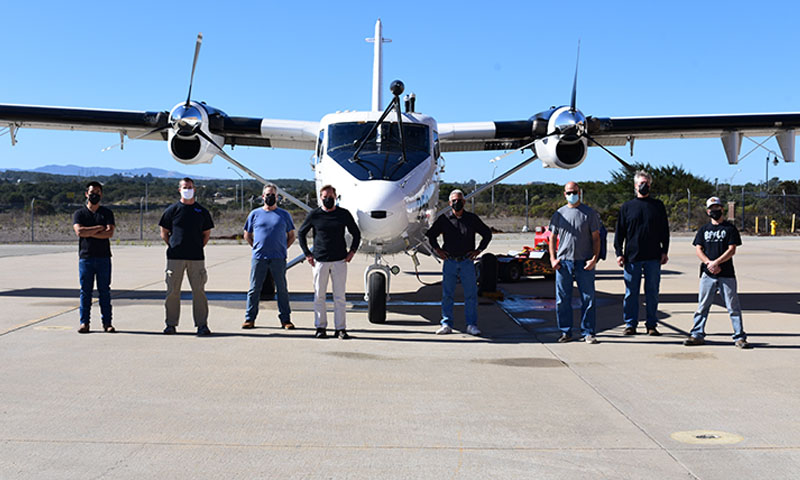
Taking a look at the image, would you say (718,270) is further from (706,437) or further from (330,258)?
(330,258)

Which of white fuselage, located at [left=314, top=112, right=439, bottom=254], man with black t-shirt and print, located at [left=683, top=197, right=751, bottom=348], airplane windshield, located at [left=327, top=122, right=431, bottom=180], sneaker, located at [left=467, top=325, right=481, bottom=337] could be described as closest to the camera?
man with black t-shirt and print, located at [left=683, top=197, right=751, bottom=348]

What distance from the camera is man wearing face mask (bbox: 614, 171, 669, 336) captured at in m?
8.42

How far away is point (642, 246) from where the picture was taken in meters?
8.43

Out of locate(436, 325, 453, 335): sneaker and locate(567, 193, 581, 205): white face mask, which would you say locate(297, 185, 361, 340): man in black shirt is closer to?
locate(436, 325, 453, 335): sneaker

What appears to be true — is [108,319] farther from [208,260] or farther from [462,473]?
[208,260]

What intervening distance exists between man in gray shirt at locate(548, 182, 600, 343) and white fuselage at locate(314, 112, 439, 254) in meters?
2.05

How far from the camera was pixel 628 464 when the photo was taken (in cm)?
415

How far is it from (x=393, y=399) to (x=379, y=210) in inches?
144

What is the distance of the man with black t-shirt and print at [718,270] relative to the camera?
7.71 m

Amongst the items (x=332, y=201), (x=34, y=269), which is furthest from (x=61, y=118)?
(x=332, y=201)

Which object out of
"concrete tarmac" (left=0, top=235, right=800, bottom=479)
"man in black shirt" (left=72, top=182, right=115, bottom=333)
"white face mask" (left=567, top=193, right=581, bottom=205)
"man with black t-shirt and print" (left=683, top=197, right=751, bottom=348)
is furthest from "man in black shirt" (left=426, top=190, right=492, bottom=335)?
"man in black shirt" (left=72, top=182, right=115, bottom=333)

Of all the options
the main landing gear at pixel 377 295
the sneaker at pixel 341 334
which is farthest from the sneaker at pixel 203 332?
the main landing gear at pixel 377 295

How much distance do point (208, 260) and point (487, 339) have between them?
13.8 metres

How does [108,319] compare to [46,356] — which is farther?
[108,319]
